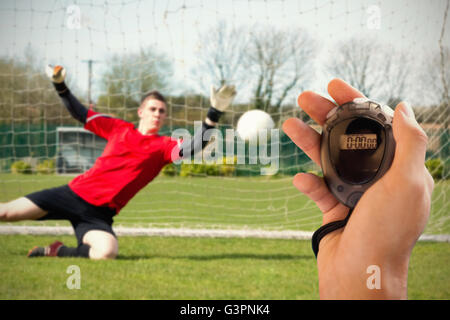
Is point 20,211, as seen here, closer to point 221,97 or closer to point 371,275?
point 221,97

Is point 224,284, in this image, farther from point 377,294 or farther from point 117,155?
point 377,294

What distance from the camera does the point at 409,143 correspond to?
858mm

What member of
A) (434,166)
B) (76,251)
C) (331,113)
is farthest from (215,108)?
(434,166)

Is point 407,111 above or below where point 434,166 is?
above

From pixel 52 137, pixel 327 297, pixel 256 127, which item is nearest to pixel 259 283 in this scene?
pixel 327 297

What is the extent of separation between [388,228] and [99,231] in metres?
3.82

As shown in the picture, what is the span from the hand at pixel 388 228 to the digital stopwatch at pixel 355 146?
4 cm

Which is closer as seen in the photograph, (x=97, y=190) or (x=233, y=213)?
(x=97, y=190)

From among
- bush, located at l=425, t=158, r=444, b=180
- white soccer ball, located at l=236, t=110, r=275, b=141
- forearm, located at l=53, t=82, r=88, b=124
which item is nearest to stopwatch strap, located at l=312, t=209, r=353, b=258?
forearm, located at l=53, t=82, r=88, b=124

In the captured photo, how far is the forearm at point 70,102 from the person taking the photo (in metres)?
4.47

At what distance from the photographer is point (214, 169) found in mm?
13180

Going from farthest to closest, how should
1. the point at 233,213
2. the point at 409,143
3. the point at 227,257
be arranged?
the point at 233,213
the point at 227,257
the point at 409,143

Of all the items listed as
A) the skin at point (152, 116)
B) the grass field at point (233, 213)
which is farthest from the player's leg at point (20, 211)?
the grass field at point (233, 213)

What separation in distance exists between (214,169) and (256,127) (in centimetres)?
555
